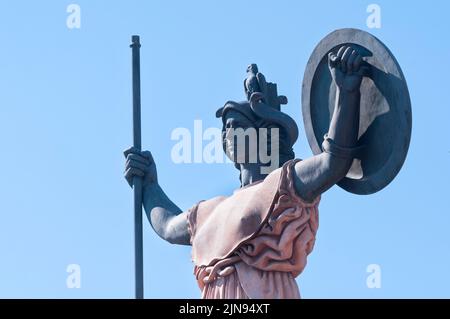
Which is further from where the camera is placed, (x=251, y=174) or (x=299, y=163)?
(x=251, y=174)

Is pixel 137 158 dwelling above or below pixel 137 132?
below

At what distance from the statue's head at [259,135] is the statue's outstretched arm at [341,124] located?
87cm

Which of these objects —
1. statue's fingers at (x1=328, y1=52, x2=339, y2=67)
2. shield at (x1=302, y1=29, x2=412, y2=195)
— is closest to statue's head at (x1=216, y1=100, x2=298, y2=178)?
shield at (x1=302, y1=29, x2=412, y2=195)

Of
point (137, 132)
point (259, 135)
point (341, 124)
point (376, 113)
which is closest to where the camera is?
point (341, 124)

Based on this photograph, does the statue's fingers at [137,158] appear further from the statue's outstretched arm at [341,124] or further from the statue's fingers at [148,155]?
the statue's outstretched arm at [341,124]

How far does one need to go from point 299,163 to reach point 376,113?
0.82 m

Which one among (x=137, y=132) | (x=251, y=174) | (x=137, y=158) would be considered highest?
(x=137, y=132)

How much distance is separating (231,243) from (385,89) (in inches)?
77.2

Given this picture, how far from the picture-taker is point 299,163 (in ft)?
70.5

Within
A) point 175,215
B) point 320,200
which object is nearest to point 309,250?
point 320,200

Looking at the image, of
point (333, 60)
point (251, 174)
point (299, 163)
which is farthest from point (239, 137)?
point (333, 60)

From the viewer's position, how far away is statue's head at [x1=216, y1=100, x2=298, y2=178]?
72.5 ft

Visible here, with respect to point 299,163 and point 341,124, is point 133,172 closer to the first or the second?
point 299,163

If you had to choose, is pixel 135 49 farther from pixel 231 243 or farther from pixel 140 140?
pixel 231 243
